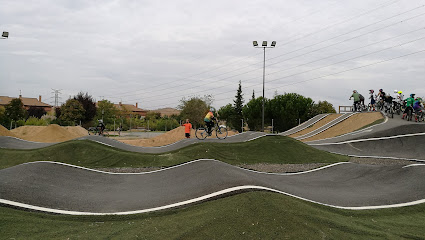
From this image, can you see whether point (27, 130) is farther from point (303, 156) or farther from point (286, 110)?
point (286, 110)

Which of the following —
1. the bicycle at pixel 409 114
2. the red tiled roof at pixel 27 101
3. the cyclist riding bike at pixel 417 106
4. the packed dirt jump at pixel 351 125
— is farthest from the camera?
the red tiled roof at pixel 27 101

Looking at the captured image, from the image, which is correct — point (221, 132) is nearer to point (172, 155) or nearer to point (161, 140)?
point (172, 155)

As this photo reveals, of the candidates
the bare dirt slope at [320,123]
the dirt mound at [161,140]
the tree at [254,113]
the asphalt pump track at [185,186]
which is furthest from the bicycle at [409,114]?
the tree at [254,113]

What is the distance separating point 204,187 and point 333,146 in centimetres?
1618

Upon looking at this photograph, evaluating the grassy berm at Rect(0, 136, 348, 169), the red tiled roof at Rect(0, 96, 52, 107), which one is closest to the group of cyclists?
the grassy berm at Rect(0, 136, 348, 169)

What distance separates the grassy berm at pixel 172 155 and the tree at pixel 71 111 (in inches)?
1504

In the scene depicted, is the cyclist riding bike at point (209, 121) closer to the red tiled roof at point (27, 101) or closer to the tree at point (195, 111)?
the tree at point (195, 111)

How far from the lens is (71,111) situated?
5334 cm

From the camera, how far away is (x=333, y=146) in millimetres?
21969

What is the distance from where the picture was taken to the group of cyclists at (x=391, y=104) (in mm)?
26547

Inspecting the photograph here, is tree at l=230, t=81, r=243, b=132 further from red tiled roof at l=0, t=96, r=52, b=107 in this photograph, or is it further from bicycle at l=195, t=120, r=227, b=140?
red tiled roof at l=0, t=96, r=52, b=107

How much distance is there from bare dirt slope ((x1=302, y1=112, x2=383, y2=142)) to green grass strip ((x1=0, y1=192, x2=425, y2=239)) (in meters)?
24.5

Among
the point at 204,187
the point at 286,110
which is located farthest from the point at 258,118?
the point at 204,187

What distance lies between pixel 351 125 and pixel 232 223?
94.4ft
